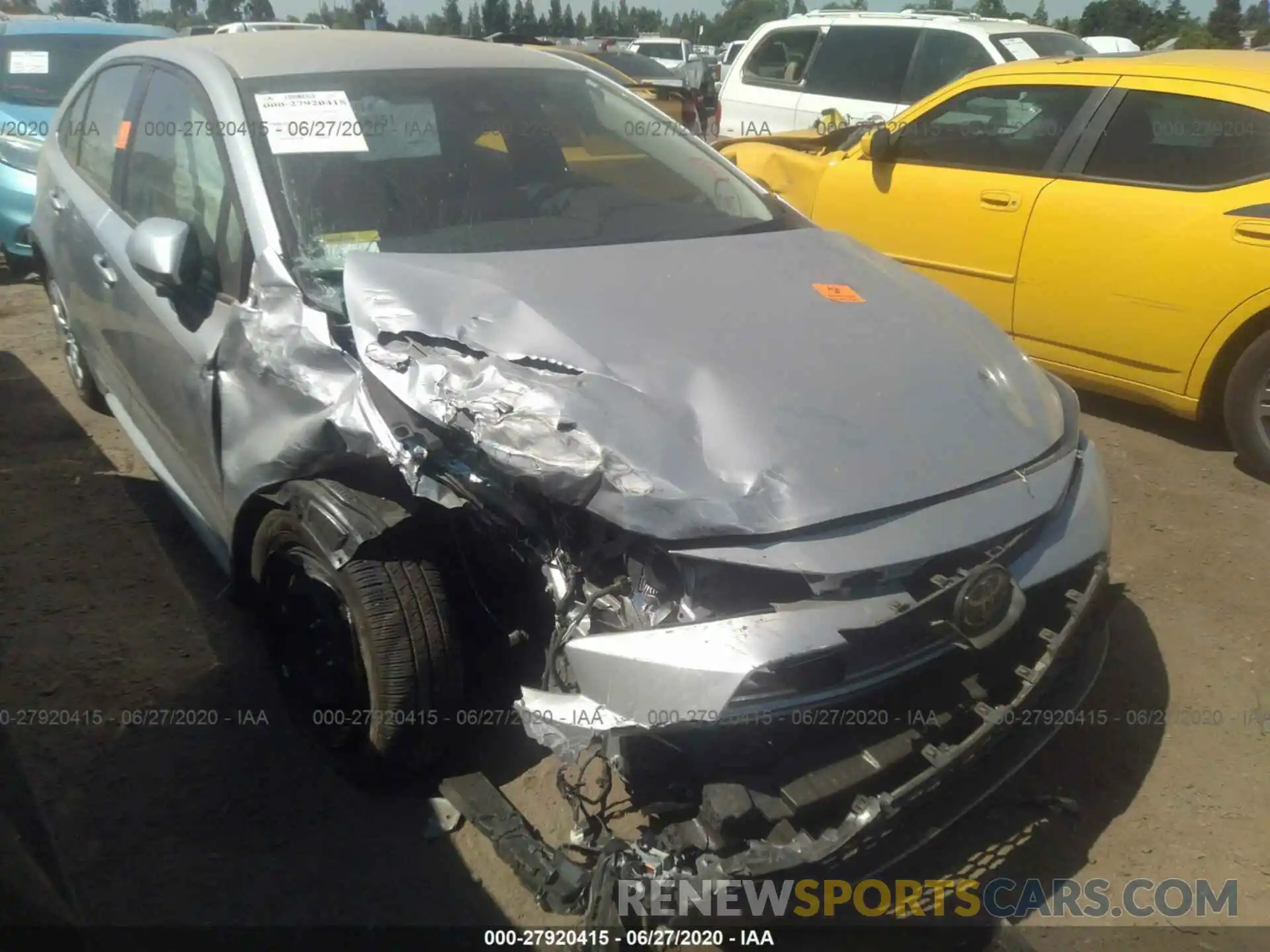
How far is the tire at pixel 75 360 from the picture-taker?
178 inches

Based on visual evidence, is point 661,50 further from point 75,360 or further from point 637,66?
point 75,360

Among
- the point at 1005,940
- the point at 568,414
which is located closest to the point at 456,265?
→ the point at 568,414

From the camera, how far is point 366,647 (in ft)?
7.80

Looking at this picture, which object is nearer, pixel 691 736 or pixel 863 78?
pixel 691 736

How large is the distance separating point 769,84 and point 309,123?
7201mm

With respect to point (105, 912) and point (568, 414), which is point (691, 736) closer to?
point (568, 414)

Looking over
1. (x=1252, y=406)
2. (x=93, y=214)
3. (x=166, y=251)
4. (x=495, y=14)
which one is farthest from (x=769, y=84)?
(x=495, y=14)

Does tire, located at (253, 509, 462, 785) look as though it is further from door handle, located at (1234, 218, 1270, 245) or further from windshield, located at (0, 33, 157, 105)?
windshield, located at (0, 33, 157, 105)

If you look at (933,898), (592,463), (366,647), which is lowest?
(933,898)

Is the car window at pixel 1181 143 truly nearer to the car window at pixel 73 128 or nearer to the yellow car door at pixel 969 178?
the yellow car door at pixel 969 178

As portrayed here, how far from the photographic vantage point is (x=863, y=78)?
8633 millimetres

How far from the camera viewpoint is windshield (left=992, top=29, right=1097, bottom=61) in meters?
7.92

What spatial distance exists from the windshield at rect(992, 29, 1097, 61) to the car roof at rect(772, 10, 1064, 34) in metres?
0.06

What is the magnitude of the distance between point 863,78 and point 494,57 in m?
5.94
